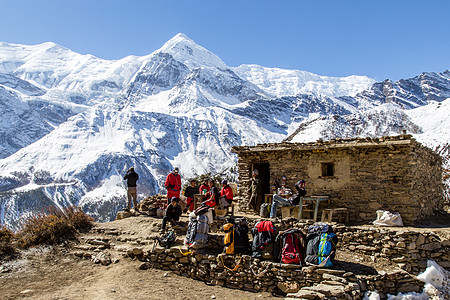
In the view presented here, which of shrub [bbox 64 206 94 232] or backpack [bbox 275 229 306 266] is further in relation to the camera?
shrub [bbox 64 206 94 232]

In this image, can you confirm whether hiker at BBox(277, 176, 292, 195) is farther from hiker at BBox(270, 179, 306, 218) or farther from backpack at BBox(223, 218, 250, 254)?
backpack at BBox(223, 218, 250, 254)

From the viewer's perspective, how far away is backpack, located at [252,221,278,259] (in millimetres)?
9055

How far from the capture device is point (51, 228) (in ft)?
39.4

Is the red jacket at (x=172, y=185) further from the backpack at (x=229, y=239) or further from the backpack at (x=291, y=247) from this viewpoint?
the backpack at (x=291, y=247)

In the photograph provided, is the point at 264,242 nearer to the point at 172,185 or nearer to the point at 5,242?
the point at 172,185

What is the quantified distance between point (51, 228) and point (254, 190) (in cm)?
752

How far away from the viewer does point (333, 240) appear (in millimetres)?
8508

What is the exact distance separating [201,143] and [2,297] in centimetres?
15551

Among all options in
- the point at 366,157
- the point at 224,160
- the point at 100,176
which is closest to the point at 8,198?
the point at 100,176

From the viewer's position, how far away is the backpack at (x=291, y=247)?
8695 mm

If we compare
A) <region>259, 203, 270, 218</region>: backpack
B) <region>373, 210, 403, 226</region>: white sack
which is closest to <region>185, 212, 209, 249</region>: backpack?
<region>259, 203, 270, 218</region>: backpack

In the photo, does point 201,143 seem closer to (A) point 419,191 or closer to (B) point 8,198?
(B) point 8,198

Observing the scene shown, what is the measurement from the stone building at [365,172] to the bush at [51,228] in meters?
Answer: 7.59

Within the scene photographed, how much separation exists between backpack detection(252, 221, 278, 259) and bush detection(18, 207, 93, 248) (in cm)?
700
